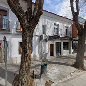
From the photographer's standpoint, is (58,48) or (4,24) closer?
(4,24)

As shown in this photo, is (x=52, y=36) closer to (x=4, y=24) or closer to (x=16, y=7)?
(x=4, y=24)

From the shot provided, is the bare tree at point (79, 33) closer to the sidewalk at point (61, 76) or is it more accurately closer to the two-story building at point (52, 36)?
the sidewalk at point (61, 76)

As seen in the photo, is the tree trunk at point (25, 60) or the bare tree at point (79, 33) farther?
the bare tree at point (79, 33)

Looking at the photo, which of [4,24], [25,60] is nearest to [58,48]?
[4,24]

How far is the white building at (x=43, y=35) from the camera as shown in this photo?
22.5 metres

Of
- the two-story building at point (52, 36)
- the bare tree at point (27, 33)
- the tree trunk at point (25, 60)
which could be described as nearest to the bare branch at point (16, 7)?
the bare tree at point (27, 33)

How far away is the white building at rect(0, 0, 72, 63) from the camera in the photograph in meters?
22.5

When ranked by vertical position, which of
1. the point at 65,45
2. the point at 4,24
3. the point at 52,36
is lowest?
the point at 65,45

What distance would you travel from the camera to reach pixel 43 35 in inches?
1118

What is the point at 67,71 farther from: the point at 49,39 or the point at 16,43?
the point at 49,39

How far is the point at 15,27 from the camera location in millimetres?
23484

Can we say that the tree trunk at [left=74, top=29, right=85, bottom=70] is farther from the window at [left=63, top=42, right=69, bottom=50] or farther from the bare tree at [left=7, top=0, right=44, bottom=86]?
the window at [left=63, top=42, right=69, bottom=50]

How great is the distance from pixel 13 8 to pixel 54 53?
2128 cm

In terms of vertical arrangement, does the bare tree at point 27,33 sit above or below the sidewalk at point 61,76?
above
